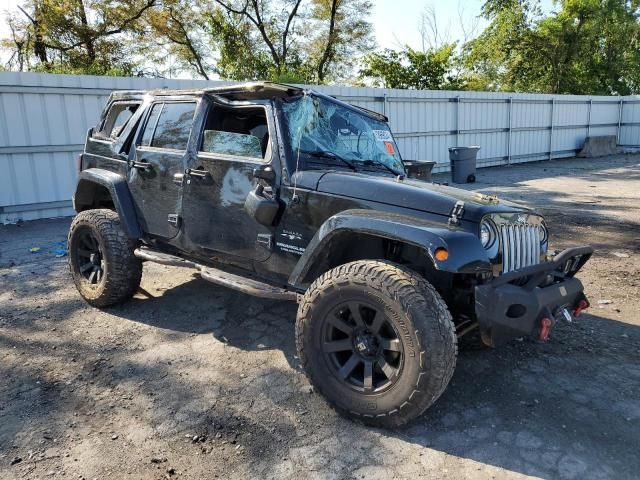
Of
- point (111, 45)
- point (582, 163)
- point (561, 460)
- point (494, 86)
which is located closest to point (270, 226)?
point (561, 460)

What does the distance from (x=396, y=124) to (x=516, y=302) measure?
13.1 m

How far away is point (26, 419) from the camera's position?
10.6 feet

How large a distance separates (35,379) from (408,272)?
2789mm

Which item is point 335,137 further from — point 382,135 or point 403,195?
point 403,195

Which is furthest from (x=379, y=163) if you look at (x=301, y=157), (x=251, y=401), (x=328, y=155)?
(x=251, y=401)

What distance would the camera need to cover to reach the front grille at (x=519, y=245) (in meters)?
3.24

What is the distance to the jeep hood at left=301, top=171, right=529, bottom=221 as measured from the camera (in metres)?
3.14

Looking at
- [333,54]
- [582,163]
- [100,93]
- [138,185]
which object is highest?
[333,54]

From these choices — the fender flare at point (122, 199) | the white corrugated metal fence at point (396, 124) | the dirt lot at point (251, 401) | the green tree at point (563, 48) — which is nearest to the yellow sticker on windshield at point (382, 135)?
the dirt lot at point (251, 401)

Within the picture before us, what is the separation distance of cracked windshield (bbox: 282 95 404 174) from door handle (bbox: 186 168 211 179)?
0.80m

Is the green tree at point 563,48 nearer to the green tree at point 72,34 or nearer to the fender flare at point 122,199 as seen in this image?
the green tree at point 72,34

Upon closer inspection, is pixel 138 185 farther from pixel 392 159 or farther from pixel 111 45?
pixel 111 45

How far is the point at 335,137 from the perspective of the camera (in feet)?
13.3

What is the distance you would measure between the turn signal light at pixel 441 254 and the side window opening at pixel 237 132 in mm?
1608
